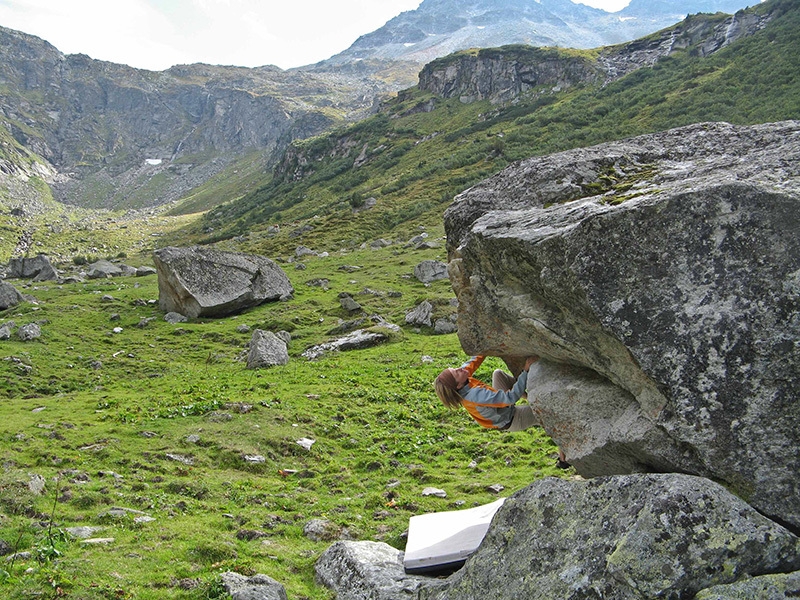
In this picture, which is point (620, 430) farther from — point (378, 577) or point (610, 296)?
point (378, 577)

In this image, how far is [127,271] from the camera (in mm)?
57656

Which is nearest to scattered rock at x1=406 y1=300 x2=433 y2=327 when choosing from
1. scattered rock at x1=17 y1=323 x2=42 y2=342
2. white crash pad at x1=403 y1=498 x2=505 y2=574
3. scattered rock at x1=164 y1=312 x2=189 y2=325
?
scattered rock at x1=164 y1=312 x2=189 y2=325

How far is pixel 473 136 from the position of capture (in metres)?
133

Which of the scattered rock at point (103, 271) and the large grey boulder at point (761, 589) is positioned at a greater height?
the large grey boulder at point (761, 589)

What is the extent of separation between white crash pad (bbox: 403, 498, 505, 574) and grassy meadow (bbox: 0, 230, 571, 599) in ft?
3.86

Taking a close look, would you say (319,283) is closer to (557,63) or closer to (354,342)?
(354,342)

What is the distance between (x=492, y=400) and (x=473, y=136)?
428 ft

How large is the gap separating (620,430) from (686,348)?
1.61 meters

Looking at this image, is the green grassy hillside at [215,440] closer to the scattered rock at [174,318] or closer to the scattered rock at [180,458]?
the scattered rock at [180,458]

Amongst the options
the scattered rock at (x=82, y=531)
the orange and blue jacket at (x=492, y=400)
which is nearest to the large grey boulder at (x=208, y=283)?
the scattered rock at (x=82, y=531)

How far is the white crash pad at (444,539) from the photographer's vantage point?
9.05 m

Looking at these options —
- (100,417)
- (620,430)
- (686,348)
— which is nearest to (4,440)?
(100,417)

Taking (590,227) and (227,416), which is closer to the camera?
(590,227)

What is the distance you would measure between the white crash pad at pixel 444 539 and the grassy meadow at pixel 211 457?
118 cm
